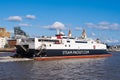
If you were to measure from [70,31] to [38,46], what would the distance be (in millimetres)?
44550

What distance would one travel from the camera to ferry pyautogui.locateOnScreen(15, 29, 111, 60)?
61.1m

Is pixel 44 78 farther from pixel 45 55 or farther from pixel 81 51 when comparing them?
pixel 81 51

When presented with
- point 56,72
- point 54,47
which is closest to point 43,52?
point 54,47

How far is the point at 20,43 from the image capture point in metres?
63.8

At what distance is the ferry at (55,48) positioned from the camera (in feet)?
200

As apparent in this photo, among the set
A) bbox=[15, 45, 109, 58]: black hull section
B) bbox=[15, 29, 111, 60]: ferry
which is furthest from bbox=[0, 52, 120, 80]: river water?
bbox=[15, 29, 111, 60]: ferry

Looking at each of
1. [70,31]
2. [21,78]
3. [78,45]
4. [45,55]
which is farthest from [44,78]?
[70,31]

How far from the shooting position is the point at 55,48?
6406cm

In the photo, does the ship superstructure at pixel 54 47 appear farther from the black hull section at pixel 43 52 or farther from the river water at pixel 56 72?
the river water at pixel 56 72

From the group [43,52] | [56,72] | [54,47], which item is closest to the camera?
[56,72]

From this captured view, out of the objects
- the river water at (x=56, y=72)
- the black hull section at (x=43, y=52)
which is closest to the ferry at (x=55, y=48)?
the black hull section at (x=43, y=52)

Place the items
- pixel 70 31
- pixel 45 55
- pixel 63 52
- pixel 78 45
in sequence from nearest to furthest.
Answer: pixel 45 55
pixel 63 52
pixel 78 45
pixel 70 31

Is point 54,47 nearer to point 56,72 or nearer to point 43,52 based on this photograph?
point 43,52

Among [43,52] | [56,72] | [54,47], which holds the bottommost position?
[56,72]
